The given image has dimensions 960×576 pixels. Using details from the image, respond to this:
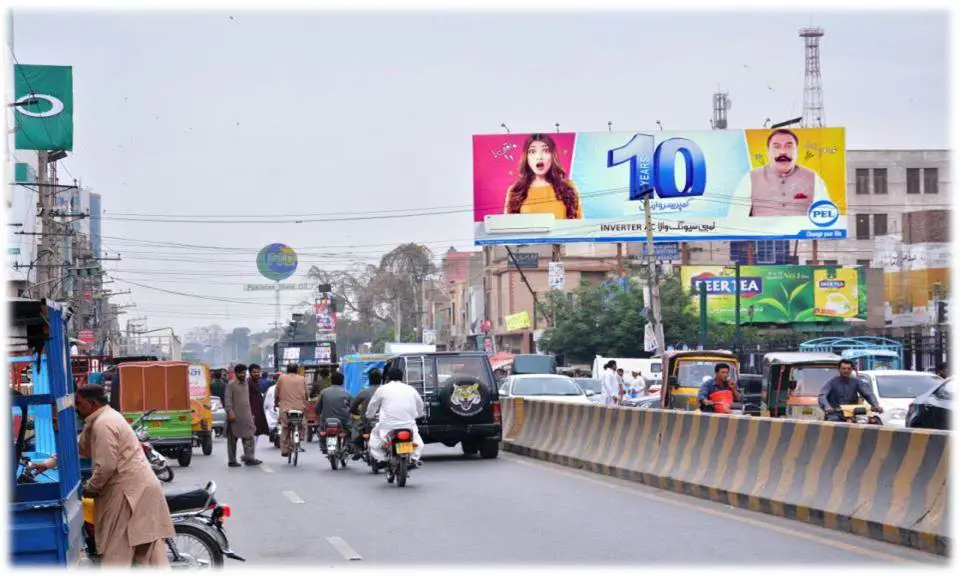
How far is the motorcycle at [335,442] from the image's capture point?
22.5 m

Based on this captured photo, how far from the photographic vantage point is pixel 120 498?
354 inches

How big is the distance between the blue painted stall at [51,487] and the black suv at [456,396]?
552 inches

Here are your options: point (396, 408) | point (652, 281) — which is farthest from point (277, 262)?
point (396, 408)

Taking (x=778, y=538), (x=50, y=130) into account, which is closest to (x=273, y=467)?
(x=778, y=538)

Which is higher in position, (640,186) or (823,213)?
(640,186)

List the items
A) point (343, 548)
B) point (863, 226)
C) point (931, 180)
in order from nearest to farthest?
point (343, 548), point (931, 180), point (863, 226)

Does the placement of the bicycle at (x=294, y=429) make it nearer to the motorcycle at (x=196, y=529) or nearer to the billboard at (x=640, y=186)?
the motorcycle at (x=196, y=529)

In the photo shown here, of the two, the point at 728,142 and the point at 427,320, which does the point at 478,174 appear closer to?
the point at 728,142

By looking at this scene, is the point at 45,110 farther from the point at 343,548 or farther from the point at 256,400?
the point at 343,548

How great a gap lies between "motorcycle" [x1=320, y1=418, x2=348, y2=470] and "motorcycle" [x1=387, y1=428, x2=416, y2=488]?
11.5 ft

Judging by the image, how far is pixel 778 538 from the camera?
497 inches

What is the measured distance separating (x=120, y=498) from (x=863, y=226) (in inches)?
3627

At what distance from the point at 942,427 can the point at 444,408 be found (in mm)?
8494

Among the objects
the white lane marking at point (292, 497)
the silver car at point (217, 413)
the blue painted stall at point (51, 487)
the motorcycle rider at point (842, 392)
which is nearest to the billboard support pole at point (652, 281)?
the silver car at point (217, 413)
